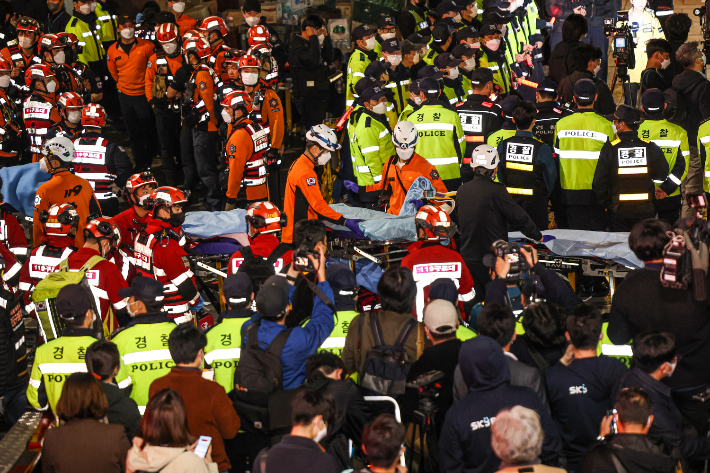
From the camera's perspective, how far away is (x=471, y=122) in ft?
33.2

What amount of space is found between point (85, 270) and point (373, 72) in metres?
5.74

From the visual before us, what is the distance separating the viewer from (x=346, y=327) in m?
5.63

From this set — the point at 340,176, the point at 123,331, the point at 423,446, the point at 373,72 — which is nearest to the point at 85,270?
the point at 123,331

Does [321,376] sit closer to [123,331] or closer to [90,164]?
[123,331]

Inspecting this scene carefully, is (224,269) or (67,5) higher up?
(67,5)

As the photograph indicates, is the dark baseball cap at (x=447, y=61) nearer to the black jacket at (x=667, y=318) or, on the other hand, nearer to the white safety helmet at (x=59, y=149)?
the white safety helmet at (x=59, y=149)

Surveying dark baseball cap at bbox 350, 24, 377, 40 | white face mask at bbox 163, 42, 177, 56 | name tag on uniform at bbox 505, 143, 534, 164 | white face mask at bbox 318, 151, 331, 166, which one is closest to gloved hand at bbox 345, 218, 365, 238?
white face mask at bbox 318, 151, 331, 166

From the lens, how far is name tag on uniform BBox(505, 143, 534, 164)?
27.8ft

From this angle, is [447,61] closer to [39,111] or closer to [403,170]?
[403,170]

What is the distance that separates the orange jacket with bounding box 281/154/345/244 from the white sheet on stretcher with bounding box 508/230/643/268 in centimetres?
176

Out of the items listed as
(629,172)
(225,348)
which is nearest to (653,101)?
(629,172)

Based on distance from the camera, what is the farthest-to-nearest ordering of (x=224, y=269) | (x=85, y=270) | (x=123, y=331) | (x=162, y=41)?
(x=162, y=41) < (x=224, y=269) < (x=85, y=270) < (x=123, y=331)

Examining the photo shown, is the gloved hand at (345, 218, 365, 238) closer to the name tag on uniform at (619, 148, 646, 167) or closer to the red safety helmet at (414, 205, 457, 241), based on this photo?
the red safety helmet at (414, 205, 457, 241)

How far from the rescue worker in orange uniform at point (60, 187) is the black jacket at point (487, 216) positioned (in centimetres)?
374
